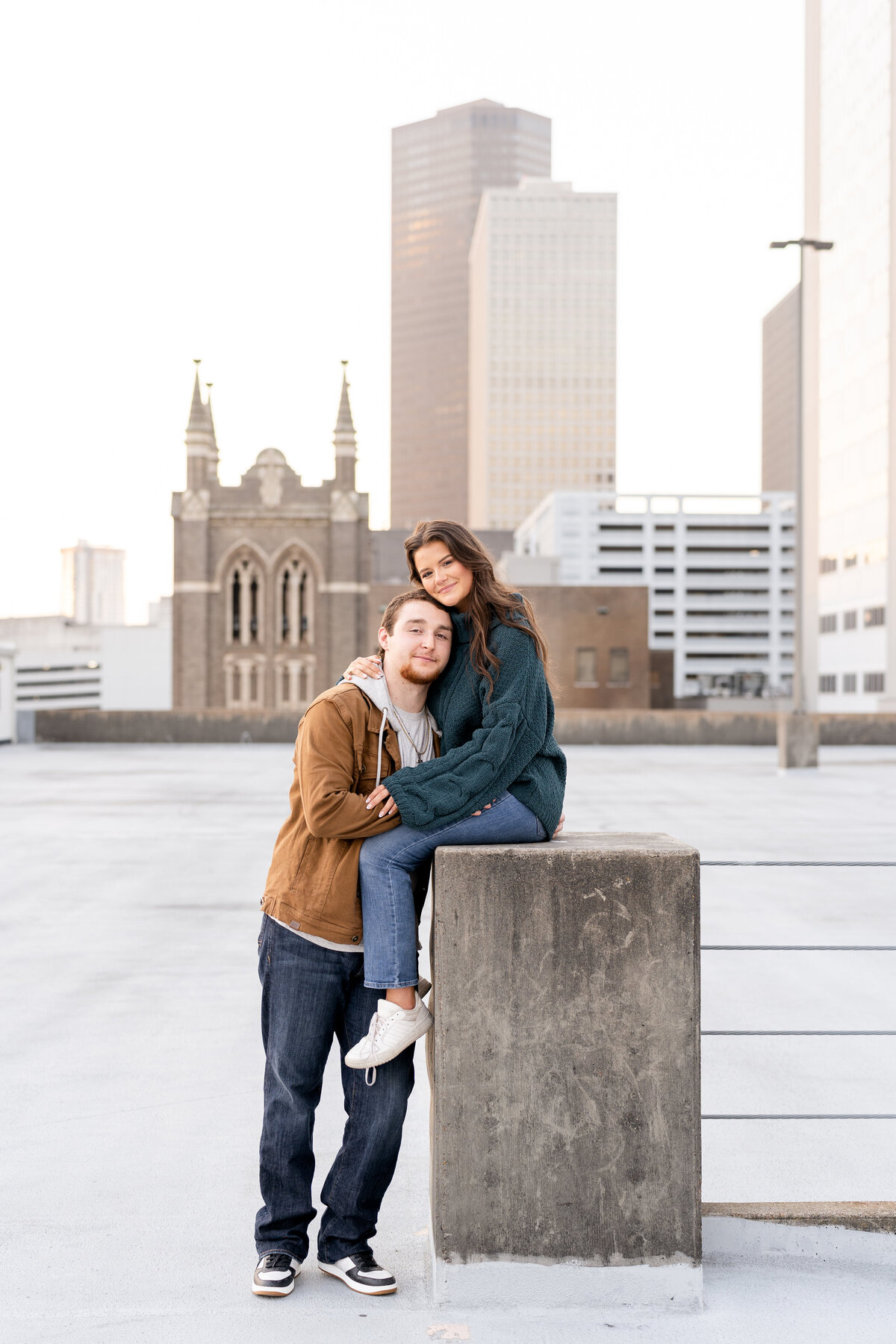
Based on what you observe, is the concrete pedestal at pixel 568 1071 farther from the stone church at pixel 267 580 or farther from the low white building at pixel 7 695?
the stone church at pixel 267 580

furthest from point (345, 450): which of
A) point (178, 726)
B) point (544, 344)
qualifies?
point (544, 344)

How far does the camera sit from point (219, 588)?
65.6 meters

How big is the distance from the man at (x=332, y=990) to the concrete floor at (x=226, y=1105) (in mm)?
152

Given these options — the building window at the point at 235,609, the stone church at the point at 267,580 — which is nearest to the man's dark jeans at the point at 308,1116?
the stone church at the point at 267,580

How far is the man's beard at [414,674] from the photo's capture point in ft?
10.1

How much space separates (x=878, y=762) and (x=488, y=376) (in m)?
172

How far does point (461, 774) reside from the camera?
290cm

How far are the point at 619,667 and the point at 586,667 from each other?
1.88 m

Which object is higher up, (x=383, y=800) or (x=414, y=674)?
(x=414, y=674)

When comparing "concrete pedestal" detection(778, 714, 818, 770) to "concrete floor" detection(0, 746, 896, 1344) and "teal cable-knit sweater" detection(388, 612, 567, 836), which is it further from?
"teal cable-knit sweater" detection(388, 612, 567, 836)

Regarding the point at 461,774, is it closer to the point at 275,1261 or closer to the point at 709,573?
the point at 275,1261

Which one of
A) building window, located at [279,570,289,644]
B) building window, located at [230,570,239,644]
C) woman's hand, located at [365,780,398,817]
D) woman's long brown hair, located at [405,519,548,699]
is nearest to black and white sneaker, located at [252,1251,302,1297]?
woman's hand, located at [365,780,398,817]

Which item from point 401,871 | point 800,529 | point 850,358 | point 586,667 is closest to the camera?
point 401,871

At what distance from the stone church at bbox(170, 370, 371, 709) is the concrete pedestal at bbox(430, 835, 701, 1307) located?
6271cm
